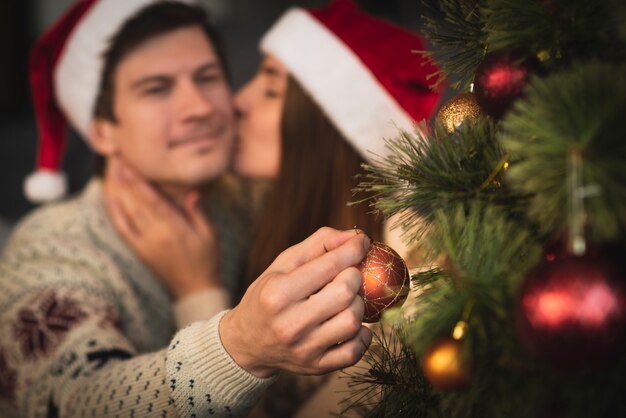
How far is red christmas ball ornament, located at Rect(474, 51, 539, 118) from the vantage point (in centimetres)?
45

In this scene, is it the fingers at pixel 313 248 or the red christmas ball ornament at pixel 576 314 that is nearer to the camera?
the red christmas ball ornament at pixel 576 314

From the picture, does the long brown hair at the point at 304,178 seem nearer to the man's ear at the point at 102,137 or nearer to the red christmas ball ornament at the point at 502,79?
the man's ear at the point at 102,137

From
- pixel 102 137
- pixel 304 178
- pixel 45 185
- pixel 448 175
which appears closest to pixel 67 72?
pixel 102 137

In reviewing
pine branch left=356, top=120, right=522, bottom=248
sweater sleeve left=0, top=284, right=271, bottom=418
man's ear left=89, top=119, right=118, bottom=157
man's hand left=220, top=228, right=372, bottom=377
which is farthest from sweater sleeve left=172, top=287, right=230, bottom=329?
pine branch left=356, top=120, right=522, bottom=248

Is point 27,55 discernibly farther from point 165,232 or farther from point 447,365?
point 447,365

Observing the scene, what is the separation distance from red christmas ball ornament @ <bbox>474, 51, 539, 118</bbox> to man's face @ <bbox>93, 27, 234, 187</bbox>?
79 cm

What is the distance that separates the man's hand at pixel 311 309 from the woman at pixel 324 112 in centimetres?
47

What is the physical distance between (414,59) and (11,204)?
2068mm

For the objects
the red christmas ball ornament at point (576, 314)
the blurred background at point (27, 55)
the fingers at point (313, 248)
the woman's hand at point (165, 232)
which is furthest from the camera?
the blurred background at point (27, 55)

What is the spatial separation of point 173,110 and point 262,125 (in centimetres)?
18

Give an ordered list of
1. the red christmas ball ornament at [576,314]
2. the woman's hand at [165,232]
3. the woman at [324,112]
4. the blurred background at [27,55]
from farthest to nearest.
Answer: the blurred background at [27,55]
the woman's hand at [165,232]
the woman at [324,112]
the red christmas ball ornament at [576,314]

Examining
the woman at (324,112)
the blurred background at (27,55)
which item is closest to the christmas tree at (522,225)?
the woman at (324,112)

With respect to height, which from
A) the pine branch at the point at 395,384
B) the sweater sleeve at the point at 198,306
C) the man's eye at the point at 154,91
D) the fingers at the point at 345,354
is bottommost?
the sweater sleeve at the point at 198,306

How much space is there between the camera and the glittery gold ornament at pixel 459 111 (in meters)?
0.56
